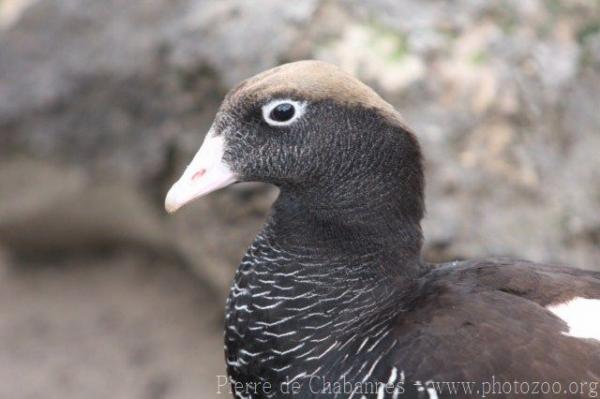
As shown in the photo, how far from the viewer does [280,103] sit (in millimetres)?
2838

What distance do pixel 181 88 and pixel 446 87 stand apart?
1.27 metres

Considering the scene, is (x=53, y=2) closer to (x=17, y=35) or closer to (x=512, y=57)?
(x=17, y=35)

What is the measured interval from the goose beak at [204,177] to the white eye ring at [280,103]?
16 centimetres

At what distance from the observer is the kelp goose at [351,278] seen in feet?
8.89

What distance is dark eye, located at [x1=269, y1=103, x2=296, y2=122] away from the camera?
2842 millimetres

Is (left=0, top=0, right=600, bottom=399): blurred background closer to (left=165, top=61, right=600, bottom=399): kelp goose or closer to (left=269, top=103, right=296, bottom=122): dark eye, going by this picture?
(left=165, top=61, right=600, bottom=399): kelp goose

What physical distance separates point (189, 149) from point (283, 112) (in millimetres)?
1981

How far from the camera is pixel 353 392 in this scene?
2752mm

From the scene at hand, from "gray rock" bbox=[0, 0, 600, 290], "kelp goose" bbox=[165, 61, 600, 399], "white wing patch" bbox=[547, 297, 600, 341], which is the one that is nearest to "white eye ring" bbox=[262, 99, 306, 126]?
"kelp goose" bbox=[165, 61, 600, 399]

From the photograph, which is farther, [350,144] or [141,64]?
[141,64]

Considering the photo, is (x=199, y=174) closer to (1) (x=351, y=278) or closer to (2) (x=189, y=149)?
(1) (x=351, y=278)

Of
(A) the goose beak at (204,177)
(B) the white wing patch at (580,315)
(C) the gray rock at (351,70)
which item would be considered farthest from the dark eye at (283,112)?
(C) the gray rock at (351,70)

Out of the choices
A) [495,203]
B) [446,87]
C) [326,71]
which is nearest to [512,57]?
[446,87]

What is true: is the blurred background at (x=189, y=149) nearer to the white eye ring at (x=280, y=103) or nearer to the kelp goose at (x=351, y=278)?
the kelp goose at (x=351, y=278)
